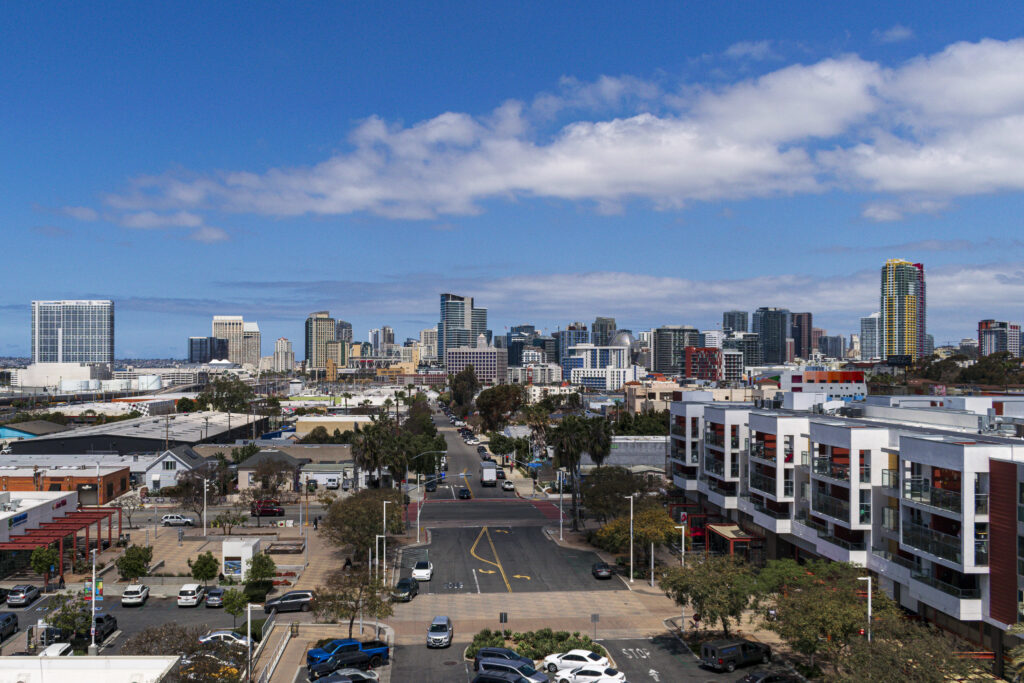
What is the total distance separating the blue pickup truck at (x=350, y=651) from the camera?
41.0 metres

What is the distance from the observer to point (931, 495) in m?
41.3

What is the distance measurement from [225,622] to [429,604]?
1320cm

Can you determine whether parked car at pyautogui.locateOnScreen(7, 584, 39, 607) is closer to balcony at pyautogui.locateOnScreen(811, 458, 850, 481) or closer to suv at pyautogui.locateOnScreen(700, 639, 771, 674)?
suv at pyautogui.locateOnScreen(700, 639, 771, 674)

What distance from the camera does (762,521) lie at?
61.8 metres

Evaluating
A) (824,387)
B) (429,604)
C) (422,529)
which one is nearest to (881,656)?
(429,604)

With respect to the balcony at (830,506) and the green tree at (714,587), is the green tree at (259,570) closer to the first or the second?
the green tree at (714,587)

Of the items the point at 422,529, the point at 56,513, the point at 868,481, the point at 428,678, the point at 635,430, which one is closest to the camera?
the point at 428,678

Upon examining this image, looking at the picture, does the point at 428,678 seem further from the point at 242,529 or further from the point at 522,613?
the point at 242,529

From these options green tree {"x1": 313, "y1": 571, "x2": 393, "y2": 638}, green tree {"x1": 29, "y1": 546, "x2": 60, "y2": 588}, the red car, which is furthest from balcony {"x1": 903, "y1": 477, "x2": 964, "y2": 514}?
the red car

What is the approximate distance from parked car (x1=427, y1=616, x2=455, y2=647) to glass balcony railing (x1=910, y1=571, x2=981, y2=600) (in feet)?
86.5

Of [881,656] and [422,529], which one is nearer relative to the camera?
[881,656]

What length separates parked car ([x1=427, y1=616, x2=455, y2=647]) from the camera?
43875 millimetres

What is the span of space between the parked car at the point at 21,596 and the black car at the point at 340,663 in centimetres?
2611

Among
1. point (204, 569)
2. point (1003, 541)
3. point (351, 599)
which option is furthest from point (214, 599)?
point (1003, 541)
